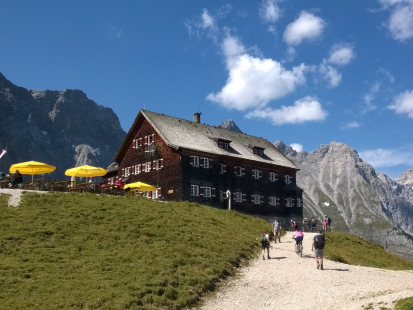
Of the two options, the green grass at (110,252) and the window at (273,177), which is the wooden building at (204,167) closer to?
the window at (273,177)

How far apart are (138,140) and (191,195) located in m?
12.0

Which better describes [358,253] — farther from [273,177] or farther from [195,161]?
[273,177]

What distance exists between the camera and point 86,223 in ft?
114

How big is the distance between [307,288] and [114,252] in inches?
447

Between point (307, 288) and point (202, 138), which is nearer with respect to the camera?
point (307, 288)

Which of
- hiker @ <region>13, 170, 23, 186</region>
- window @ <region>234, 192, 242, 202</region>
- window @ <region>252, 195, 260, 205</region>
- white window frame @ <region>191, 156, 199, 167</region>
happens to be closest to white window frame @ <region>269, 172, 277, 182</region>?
window @ <region>252, 195, 260, 205</region>

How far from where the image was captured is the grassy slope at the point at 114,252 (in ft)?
78.7

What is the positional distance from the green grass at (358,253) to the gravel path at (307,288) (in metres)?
6.23

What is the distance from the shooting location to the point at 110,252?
30047 millimetres

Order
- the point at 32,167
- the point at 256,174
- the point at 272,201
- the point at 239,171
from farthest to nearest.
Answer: the point at 272,201 < the point at 256,174 < the point at 239,171 < the point at 32,167

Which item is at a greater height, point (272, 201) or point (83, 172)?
point (83, 172)

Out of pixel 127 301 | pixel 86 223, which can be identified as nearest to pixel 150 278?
pixel 127 301

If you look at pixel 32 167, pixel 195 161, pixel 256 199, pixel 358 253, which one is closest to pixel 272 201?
pixel 256 199

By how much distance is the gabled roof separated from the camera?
6122 cm
